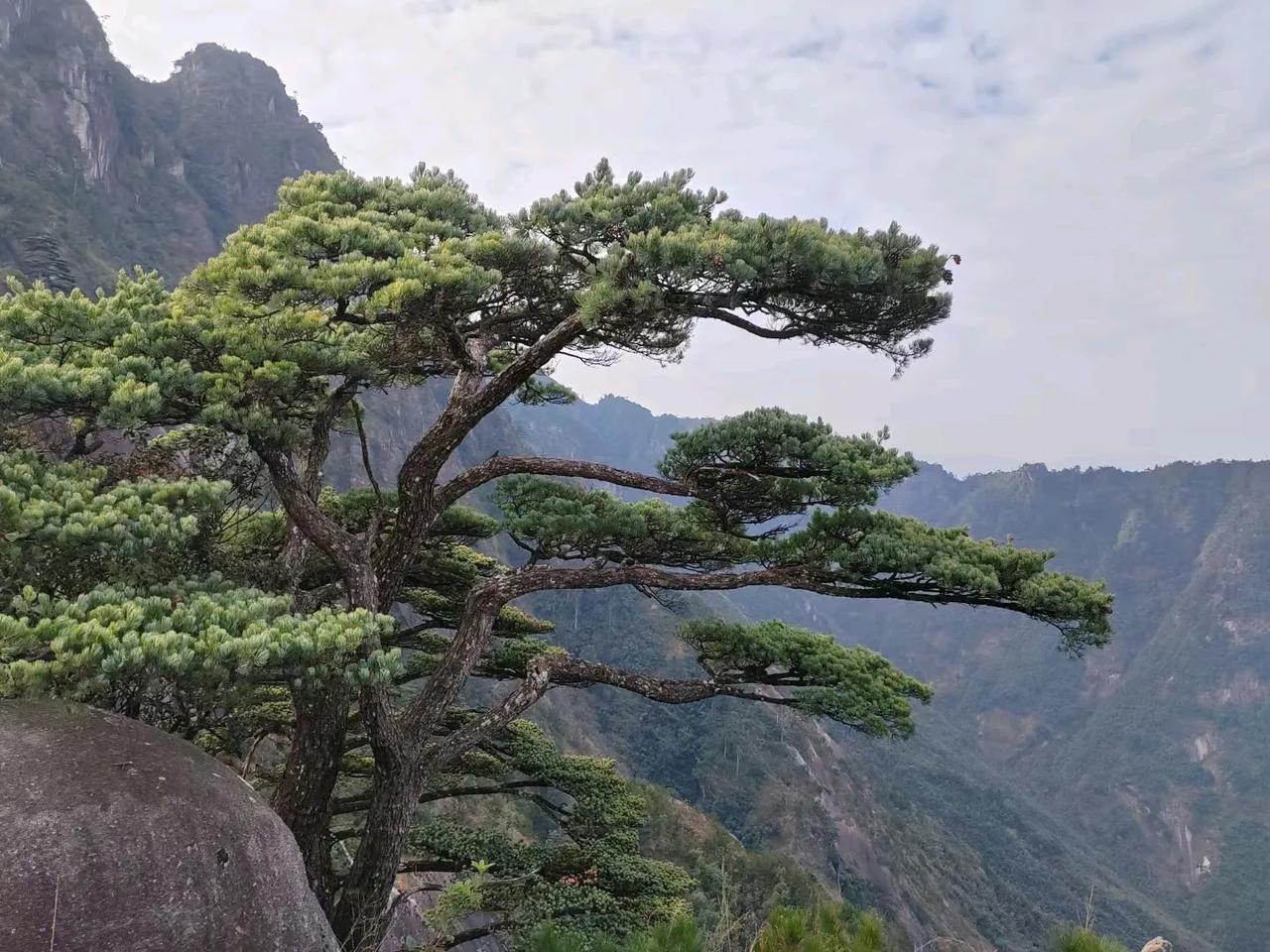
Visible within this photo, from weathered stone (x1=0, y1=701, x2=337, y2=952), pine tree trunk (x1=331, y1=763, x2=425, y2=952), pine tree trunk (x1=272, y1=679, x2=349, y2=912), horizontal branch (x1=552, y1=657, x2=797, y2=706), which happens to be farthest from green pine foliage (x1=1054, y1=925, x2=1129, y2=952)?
pine tree trunk (x1=272, y1=679, x2=349, y2=912)

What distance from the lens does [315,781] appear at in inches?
227

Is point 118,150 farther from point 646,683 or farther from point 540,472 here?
point 646,683

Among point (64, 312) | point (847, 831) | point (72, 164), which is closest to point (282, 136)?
point (72, 164)

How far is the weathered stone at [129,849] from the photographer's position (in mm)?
2832

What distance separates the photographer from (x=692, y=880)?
682 cm

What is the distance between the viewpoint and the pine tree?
3.84m

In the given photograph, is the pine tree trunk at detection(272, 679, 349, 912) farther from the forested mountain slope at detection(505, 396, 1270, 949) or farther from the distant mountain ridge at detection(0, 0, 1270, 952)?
the forested mountain slope at detection(505, 396, 1270, 949)

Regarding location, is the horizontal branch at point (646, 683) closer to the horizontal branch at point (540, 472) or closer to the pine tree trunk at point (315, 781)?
the horizontal branch at point (540, 472)

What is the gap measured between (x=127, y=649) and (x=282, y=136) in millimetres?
105183

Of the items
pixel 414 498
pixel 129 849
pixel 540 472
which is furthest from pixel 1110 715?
pixel 129 849

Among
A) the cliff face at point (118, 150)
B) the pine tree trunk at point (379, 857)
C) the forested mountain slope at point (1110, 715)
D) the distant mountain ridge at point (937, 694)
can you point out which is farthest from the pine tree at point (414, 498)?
the forested mountain slope at point (1110, 715)

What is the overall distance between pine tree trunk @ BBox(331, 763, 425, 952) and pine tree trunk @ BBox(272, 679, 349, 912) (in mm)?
305

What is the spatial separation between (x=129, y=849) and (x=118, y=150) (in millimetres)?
87788

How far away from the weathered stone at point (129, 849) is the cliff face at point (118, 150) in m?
49.2
